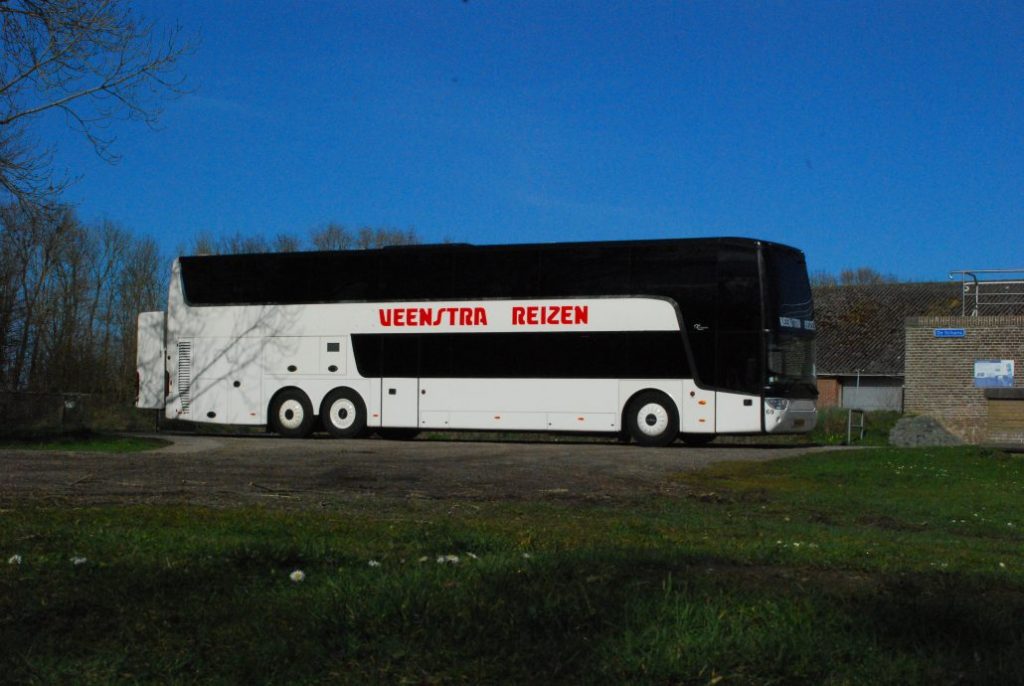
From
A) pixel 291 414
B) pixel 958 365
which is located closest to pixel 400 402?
pixel 291 414

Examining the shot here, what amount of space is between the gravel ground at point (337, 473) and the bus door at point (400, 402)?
144 inches

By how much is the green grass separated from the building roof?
1791 inches

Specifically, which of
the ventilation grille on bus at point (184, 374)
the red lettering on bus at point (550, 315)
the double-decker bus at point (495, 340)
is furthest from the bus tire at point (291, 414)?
the red lettering on bus at point (550, 315)

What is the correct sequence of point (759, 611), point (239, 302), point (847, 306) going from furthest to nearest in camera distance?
point (847, 306), point (239, 302), point (759, 611)

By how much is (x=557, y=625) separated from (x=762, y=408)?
1928cm

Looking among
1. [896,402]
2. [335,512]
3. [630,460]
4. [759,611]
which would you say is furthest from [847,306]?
[759,611]

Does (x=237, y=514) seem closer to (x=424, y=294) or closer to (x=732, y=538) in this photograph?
(x=732, y=538)

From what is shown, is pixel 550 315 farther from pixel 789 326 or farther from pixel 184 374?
pixel 184 374

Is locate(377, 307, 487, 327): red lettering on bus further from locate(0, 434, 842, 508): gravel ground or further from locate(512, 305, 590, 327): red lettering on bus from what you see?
locate(0, 434, 842, 508): gravel ground

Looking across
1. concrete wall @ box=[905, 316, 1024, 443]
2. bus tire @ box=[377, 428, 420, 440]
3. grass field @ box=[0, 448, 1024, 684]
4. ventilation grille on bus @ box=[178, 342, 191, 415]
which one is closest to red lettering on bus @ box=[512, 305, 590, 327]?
bus tire @ box=[377, 428, 420, 440]

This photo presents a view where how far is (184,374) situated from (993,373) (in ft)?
78.9

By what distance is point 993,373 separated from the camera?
116 feet

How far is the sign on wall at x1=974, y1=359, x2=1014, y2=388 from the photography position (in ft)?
115

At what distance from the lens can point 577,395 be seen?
2503cm
